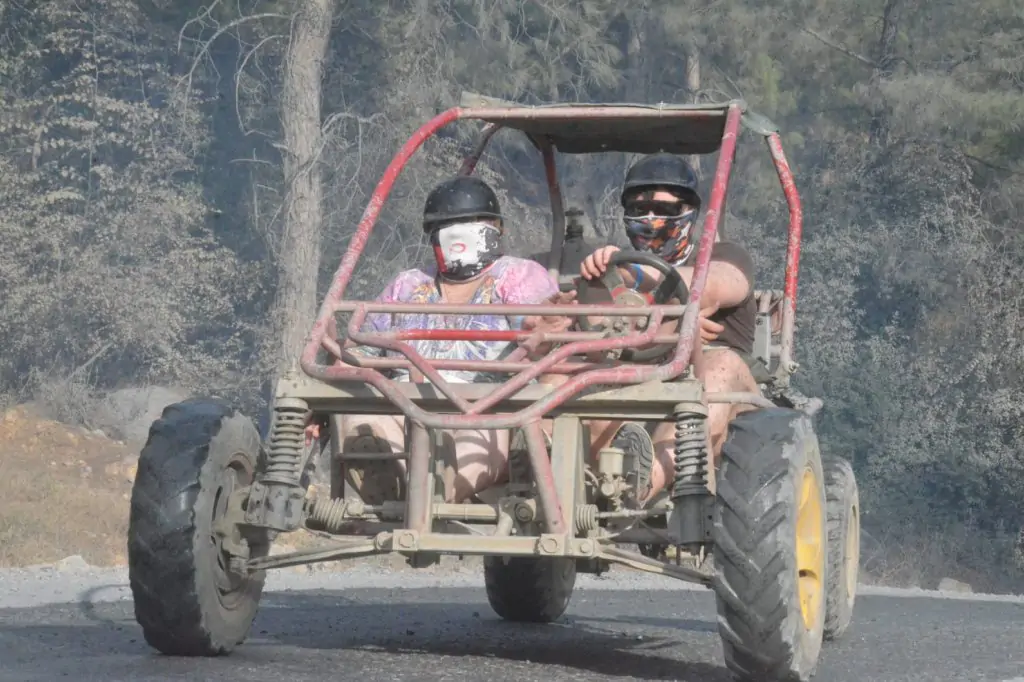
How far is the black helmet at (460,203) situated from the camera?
7.96m

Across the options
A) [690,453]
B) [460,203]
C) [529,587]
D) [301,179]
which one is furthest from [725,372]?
[301,179]

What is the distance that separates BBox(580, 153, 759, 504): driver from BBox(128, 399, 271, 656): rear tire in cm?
178

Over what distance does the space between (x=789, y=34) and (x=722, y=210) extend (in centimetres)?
2235

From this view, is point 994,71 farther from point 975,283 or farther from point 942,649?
point 942,649

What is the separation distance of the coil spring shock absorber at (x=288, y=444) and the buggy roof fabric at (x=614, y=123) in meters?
1.91

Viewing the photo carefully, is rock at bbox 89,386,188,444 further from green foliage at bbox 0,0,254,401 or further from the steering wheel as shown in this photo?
the steering wheel

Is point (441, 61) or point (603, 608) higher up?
point (441, 61)

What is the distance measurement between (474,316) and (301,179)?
1642cm

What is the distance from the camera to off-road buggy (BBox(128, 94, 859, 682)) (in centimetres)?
641

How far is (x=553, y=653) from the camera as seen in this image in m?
8.10

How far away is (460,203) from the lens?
7.97 m

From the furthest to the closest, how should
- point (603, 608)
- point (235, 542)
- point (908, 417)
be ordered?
point (908, 417)
point (603, 608)
point (235, 542)

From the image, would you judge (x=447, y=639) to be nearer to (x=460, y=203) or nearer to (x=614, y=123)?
(x=460, y=203)

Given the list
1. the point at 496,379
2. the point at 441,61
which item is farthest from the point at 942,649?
the point at 441,61
